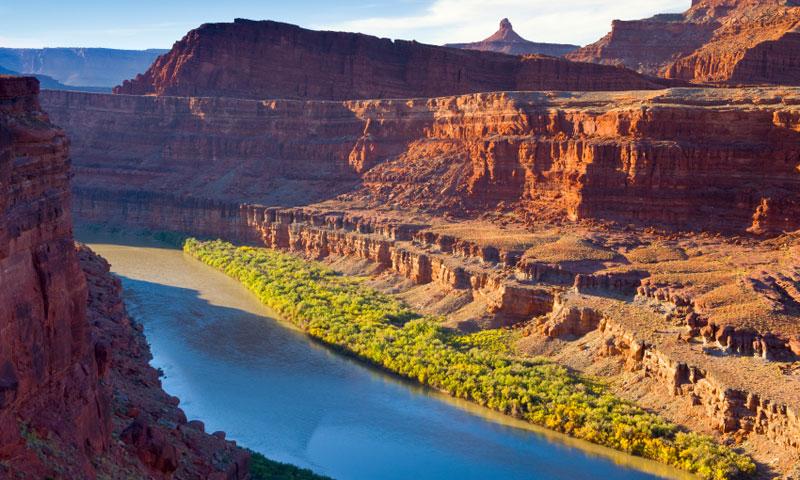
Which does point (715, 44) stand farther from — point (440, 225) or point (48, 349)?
point (48, 349)

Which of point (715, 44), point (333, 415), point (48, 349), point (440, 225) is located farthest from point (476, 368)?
point (715, 44)

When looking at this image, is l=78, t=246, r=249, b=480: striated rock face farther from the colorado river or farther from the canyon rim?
the colorado river

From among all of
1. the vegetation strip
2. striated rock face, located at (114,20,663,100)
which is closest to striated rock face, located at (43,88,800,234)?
striated rock face, located at (114,20,663,100)

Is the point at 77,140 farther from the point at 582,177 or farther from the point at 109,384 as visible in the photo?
the point at 109,384

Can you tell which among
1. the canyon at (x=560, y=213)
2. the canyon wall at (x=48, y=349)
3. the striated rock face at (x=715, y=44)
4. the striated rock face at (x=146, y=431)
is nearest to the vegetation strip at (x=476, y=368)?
the canyon at (x=560, y=213)

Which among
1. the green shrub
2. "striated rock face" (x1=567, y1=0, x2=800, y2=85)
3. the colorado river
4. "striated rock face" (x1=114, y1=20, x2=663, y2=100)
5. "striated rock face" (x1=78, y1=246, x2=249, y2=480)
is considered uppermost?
"striated rock face" (x1=567, y1=0, x2=800, y2=85)

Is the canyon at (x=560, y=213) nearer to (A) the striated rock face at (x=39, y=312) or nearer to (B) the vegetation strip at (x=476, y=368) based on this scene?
(B) the vegetation strip at (x=476, y=368)
